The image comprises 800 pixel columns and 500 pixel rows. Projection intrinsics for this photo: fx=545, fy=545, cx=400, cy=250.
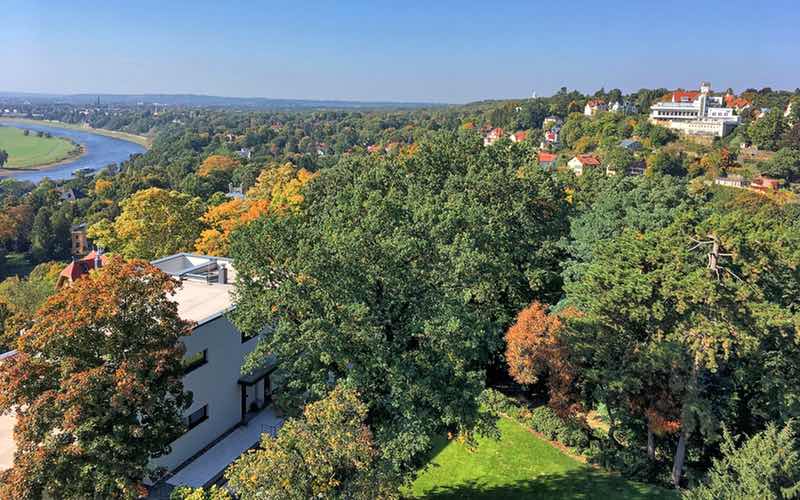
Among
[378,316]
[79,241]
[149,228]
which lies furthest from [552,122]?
[378,316]

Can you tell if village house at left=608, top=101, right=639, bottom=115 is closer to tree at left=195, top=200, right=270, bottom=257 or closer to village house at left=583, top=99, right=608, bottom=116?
village house at left=583, top=99, right=608, bottom=116

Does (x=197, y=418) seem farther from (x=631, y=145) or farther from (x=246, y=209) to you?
(x=631, y=145)

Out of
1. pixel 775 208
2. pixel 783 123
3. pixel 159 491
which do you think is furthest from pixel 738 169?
pixel 159 491

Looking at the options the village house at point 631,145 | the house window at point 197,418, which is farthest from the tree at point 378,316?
the village house at point 631,145

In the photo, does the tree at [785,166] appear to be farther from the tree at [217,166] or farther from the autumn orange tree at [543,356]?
the tree at [217,166]

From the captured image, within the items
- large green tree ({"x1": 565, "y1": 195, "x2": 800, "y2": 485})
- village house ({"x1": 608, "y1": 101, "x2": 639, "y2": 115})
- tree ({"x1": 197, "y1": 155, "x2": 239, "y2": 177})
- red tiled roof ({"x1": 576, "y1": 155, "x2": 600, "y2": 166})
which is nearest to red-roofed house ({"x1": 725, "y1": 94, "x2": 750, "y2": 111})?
village house ({"x1": 608, "y1": 101, "x2": 639, "y2": 115})
